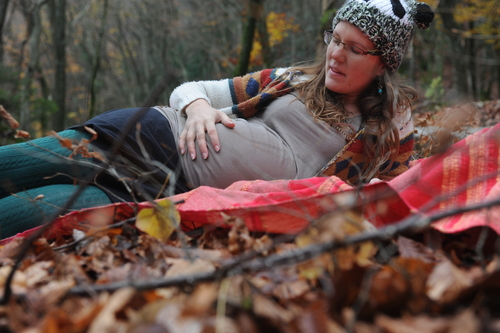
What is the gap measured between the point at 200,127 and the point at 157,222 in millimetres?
886

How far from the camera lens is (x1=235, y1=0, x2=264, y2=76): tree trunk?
6.00 meters

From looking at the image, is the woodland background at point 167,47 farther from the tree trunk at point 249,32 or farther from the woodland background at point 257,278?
the woodland background at point 257,278

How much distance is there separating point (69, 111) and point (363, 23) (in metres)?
18.7

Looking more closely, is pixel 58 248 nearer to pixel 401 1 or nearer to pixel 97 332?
pixel 97 332

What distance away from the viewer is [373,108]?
2408 millimetres

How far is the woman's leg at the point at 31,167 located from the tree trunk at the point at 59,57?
21.7ft

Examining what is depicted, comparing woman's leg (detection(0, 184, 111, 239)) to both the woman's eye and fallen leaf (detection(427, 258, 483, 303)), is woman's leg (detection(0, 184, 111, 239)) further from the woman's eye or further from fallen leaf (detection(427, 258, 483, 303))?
the woman's eye

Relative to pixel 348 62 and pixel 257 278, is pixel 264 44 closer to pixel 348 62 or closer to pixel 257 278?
pixel 348 62

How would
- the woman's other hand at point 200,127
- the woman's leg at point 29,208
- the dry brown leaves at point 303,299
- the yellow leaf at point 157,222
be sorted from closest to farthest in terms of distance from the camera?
the dry brown leaves at point 303,299 < the yellow leaf at point 157,222 < the woman's leg at point 29,208 < the woman's other hand at point 200,127

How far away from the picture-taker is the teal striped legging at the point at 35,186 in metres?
1.83

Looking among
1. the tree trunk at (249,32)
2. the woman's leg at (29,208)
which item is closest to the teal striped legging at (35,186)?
the woman's leg at (29,208)

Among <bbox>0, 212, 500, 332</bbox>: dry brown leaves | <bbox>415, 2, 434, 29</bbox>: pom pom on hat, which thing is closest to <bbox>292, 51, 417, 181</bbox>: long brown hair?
A: <bbox>415, 2, 434, 29</bbox>: pom pom on hat

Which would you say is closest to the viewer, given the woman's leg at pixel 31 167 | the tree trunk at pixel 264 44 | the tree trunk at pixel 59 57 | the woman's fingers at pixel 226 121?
the woman's leg at pixel 31 167

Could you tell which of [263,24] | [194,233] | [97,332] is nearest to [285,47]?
[263,24]
